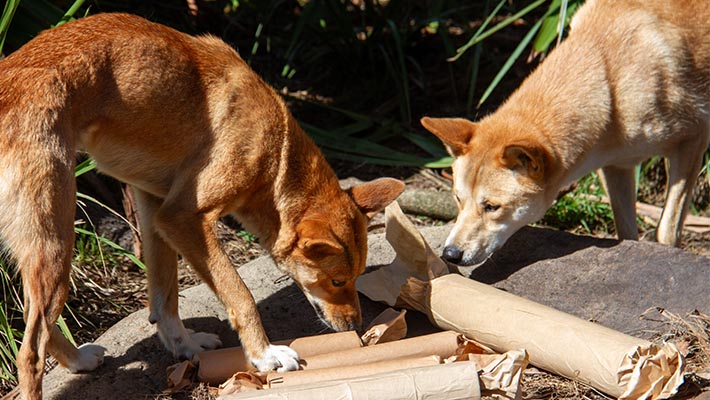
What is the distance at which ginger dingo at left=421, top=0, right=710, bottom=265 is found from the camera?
520cm

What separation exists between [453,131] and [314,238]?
54.3 inches

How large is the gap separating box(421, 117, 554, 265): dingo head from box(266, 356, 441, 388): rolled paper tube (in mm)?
1241

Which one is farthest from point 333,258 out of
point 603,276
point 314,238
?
point 603,276

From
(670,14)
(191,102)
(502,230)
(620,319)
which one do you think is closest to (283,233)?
(191,102)

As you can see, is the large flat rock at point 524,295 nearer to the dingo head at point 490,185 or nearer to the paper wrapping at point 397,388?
the dingo head at point 490,185

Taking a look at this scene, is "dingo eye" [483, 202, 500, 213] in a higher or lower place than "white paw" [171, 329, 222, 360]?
higher

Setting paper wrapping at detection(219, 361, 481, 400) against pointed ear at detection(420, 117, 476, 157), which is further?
pointed ear at detection(420, 117, 476, 157)

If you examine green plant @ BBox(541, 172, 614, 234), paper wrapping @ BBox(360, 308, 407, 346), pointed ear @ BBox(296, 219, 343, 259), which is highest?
pointed ear @ BBox(296, 219, 343, 259)

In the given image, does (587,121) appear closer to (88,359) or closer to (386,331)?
(386,331)

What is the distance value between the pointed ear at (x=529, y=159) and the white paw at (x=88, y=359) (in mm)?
2499

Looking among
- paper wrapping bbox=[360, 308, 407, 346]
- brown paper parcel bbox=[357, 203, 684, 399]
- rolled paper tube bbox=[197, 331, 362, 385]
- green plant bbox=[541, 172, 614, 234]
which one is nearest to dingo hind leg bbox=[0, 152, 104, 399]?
rolled paper tube bbox=[197, 331, 362, 385]

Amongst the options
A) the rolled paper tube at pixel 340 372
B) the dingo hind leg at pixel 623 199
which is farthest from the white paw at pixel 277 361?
the dingo hind leg at pixel 623 199

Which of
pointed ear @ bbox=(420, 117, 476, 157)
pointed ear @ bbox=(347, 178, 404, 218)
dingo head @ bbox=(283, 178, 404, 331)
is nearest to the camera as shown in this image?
dingo head @ bbox=(283, 178, 404, 331)

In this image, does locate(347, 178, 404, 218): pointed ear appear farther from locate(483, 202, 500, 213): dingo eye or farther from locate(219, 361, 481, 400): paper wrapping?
locate(219, 361, 481, 400): paper wrapping
